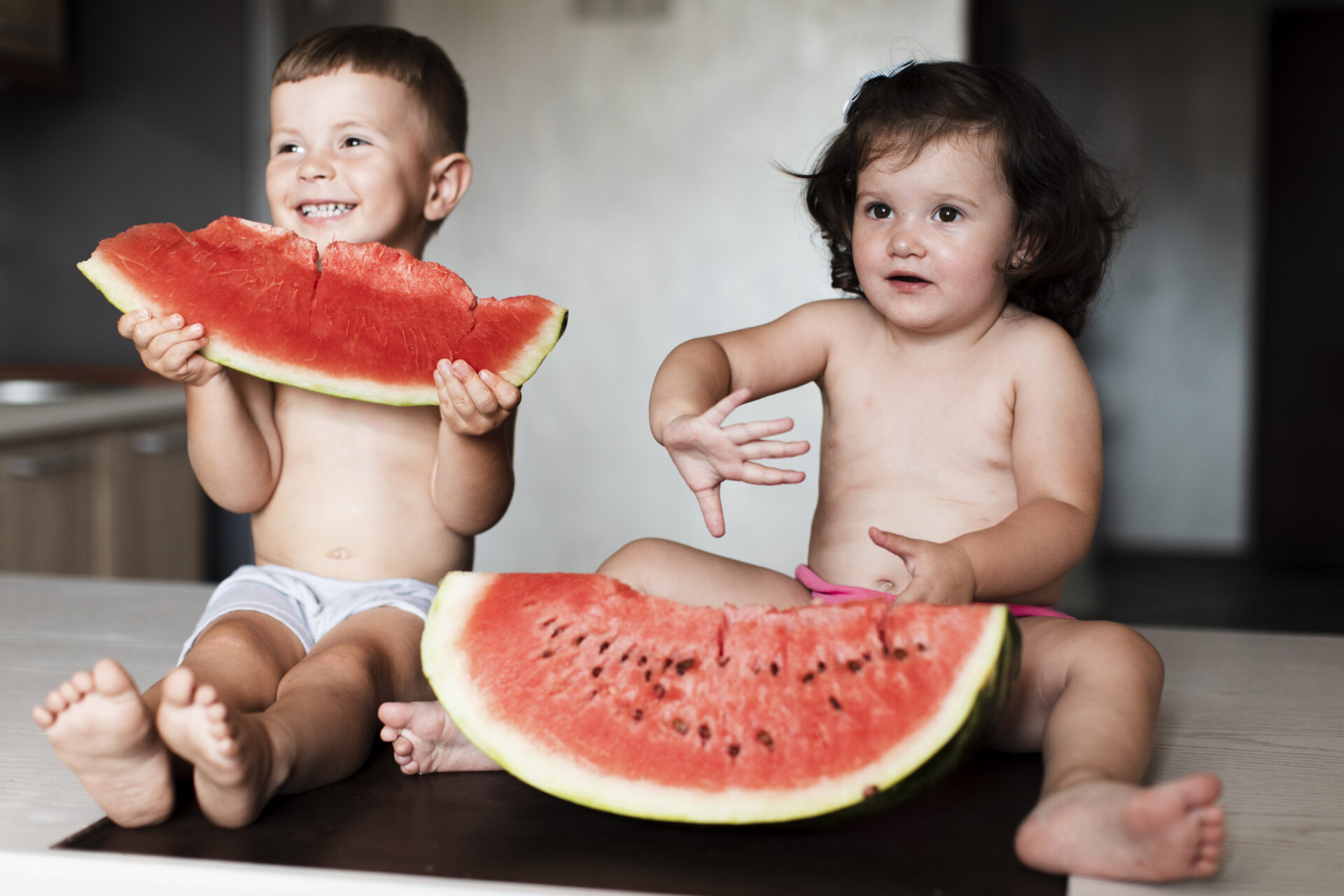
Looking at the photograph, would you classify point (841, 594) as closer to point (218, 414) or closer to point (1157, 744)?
point (1157, 744)

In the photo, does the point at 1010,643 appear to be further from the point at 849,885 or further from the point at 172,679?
the point at 172,679

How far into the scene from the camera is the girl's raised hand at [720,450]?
2.68 ft

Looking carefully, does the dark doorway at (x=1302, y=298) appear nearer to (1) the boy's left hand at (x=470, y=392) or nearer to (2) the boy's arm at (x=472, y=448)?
(2) the boy's arm at (x=472, y=448)

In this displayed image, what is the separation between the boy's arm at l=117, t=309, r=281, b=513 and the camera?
102cm

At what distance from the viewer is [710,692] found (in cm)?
81

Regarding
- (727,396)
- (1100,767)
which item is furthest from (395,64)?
(1100,767)

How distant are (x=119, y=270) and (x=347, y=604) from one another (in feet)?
1.24

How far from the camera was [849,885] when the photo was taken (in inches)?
27.1

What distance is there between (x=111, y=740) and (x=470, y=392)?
41cm

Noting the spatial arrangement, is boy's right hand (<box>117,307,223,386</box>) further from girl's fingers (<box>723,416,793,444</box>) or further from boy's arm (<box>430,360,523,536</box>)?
girl's fingers (<box>723,416,793,444</box>)

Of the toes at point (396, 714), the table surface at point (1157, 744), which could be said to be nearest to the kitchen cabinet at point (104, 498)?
the table surface at point (1157, 744)

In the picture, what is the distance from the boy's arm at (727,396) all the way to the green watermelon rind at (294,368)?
0.43 feet

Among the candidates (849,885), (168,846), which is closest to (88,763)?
(168,846)

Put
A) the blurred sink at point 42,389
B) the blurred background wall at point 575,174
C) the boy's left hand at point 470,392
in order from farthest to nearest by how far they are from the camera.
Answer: the blurred background wall at point 575,174 < the blurred sink at point 42,389 < the boy's left hand at point 470,392
